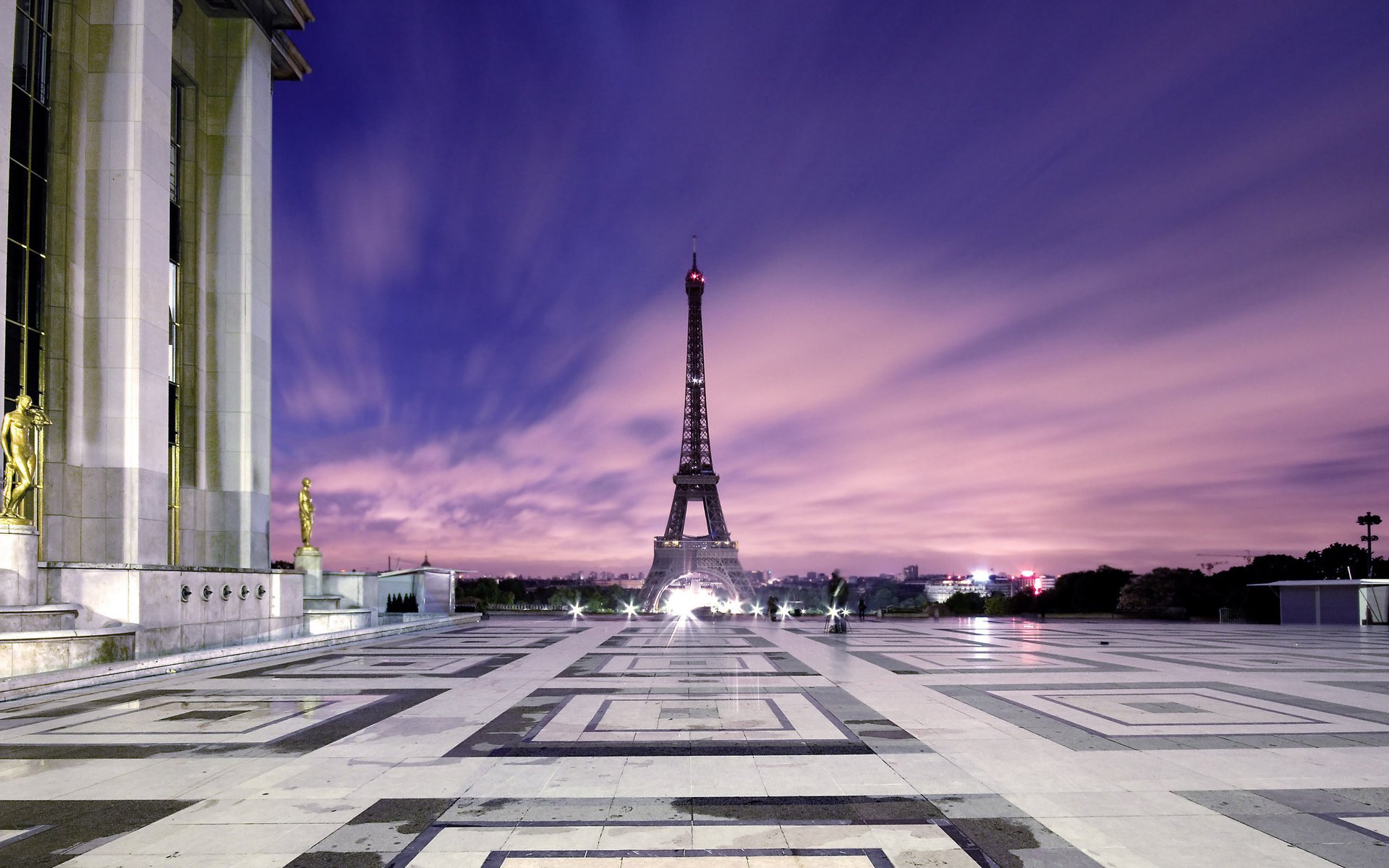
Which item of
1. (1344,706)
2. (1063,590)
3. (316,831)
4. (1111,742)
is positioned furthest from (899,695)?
(1063,590)

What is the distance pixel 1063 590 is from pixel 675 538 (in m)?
49.0

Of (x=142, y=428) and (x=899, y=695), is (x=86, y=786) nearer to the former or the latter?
(x=899, y=695)

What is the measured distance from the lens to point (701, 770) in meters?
9.24

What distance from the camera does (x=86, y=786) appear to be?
860cm

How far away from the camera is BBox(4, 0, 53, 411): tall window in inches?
921

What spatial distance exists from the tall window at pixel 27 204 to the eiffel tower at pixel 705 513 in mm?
86259

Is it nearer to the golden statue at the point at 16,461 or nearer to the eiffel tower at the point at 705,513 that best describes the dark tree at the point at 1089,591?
the eiffel tower at the point at 705,513

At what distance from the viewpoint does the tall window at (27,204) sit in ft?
76.7

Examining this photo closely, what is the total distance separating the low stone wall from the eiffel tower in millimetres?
81610

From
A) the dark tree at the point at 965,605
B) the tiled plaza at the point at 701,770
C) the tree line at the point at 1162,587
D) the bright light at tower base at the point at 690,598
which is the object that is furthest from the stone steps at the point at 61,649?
the bright light at tower base at the point at 690,598

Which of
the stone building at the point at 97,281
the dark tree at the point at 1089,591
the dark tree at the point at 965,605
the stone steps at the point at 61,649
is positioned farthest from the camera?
the dark tree at the point at 965,605

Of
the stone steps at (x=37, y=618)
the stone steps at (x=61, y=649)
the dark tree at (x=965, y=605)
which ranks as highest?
the stone steps at (x=37, y=618)

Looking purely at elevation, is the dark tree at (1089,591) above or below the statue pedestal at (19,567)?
below

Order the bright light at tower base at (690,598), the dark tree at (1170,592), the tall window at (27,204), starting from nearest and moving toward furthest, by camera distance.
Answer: the tall window at (27,204) → the dark tree at (1170,592) → the bright light at tower base at (690,598)
